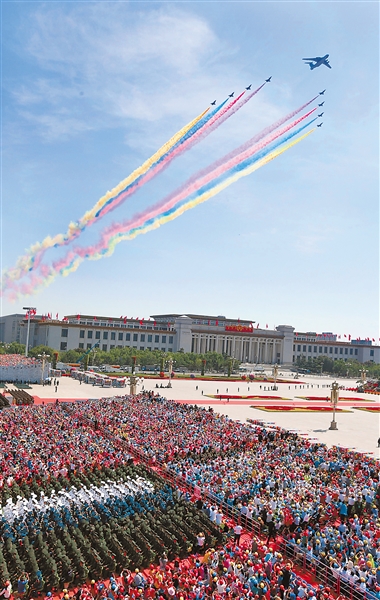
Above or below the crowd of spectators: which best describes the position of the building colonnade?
above

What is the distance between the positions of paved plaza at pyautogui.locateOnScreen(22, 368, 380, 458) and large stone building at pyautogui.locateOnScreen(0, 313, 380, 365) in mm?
50691

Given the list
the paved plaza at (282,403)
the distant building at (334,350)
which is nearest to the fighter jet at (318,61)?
the paved plaza at (282,403)

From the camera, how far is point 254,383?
A: 9425cm

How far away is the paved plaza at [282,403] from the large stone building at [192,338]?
50.7 meters

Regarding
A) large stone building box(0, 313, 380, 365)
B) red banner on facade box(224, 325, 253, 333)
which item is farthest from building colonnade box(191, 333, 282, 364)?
red banner on facade box(224, 325, 253, 333)

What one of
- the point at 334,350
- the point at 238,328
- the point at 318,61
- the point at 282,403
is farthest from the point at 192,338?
the point at 318,61

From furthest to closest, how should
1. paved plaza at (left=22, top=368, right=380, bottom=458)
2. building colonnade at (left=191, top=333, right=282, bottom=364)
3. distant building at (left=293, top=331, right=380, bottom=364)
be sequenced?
1. distant building at (left=293, top=331, right=380, bottom=364)
2. building colonnade at (left=191, top=333, right=282, bottom=364)
3. paved plaza at (left=22, top=368, right=380, bottom=458)

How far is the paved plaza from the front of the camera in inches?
1652

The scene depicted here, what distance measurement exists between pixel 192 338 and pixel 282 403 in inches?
3364

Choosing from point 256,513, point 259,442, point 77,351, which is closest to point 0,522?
point 256,513

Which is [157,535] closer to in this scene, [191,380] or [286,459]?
[286,459]

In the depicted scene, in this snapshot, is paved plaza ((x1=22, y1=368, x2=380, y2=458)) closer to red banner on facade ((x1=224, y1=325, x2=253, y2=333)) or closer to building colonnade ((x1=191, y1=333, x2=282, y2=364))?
building colonnade ((x1=191, y1=333, x2=282, y2=364))

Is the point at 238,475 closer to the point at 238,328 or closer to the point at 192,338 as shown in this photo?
the point at 192,338

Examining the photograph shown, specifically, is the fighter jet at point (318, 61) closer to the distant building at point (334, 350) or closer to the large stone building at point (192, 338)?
the large stone building at point (192, 338)
